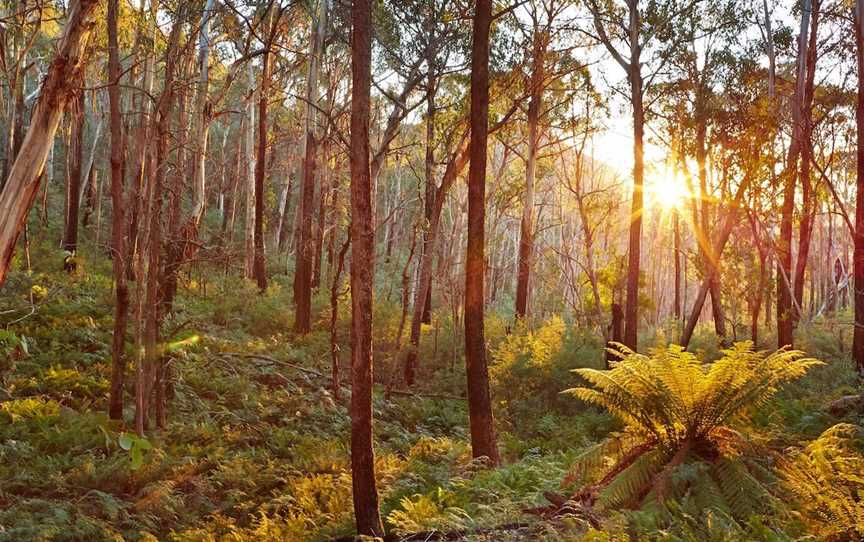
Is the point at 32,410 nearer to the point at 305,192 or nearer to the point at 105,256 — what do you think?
the point at 305,192

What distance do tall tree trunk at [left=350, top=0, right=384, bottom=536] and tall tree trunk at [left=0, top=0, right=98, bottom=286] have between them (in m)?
3.00

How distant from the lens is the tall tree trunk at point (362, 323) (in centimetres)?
570

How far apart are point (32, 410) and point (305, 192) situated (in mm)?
9255

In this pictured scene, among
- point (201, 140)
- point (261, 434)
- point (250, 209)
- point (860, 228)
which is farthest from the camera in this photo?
point (250, 209)

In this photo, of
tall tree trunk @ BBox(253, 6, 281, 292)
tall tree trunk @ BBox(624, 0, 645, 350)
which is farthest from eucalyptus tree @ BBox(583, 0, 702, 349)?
tall tree trunk @ BBox(253, 6, 281, 292)

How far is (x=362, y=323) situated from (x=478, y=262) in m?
2.81

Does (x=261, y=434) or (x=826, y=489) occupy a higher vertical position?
(x=826, y=489)

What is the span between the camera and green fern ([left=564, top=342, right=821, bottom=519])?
548 centimetres

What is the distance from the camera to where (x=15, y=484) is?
664 centimetres

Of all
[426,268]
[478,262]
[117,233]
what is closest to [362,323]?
[478,262]

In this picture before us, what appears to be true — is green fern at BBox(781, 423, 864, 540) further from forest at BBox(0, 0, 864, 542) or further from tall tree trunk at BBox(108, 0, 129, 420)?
tall tree trunk at BBox(108, 0, 129, 420)

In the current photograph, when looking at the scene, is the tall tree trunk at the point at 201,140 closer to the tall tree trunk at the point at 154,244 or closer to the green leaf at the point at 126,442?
the tall tree trunk at the point at 154,244

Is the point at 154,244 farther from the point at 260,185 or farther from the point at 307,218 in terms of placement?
the point at 260,185

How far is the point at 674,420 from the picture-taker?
600 cm
